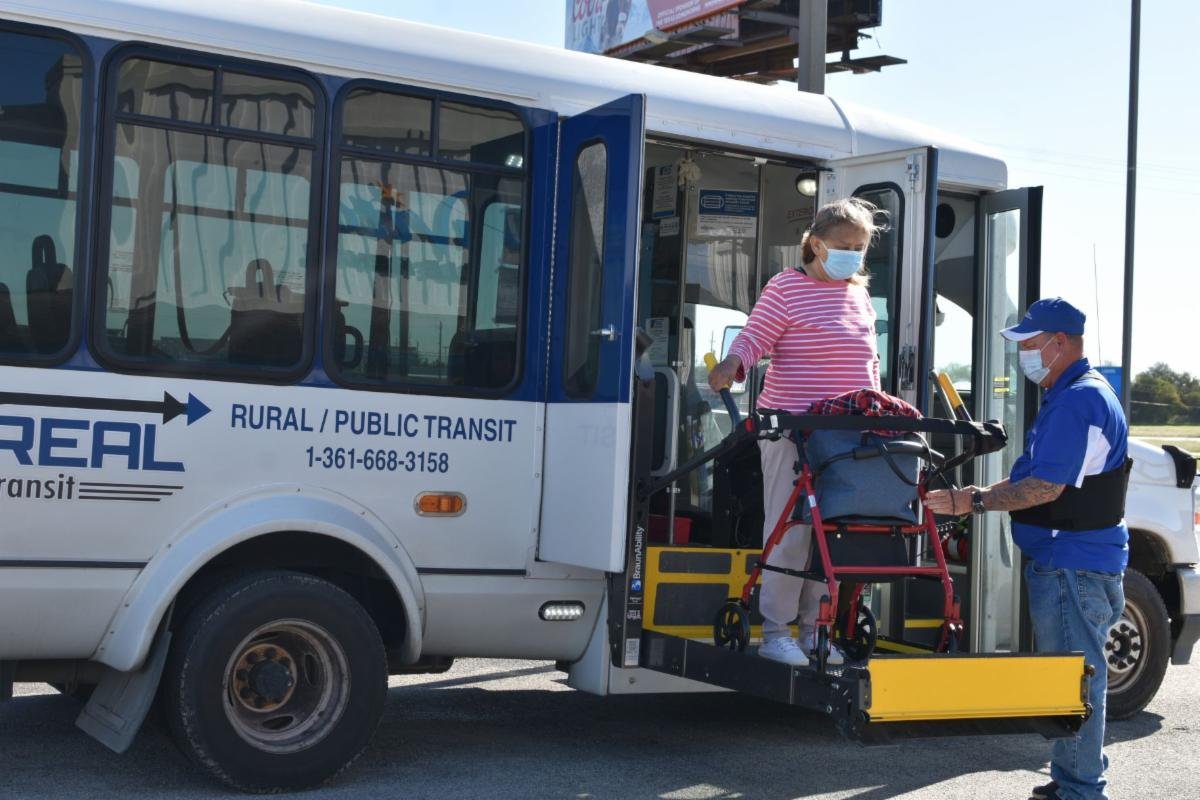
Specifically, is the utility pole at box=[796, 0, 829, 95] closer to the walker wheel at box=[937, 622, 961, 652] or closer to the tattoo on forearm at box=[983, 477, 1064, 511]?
the tattoo on forearm at box=[983, 477, 1064, 511]

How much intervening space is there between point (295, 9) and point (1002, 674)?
3572 mm

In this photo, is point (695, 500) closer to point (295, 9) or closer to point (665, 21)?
point (295, 9)

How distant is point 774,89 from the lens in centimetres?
687

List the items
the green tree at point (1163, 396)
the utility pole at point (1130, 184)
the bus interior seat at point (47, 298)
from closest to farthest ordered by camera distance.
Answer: the bus interior seat at point (47, 298)
the utility pole at point (1130, 184)
the green tree at point (1163, 396)

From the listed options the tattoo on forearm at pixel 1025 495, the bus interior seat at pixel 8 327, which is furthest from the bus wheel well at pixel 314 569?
the tattoo on forearm at pixel 1025 495

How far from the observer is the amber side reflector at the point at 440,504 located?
18.9 ft

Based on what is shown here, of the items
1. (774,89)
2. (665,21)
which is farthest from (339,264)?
(665,21)

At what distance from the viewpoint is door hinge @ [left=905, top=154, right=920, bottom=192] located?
21.8 feet

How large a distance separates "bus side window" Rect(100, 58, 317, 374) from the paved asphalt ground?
1676 mm

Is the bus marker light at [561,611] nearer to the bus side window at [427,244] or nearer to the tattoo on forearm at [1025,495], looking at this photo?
the bus side window at [427,244]

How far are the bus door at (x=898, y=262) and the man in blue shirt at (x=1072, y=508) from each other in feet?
3.46

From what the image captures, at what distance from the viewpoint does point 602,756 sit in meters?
6.47

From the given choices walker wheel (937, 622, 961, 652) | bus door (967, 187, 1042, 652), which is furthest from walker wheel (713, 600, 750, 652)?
bus door (967, 187, 1042, 652)

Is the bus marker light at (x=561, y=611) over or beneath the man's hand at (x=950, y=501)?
beneath
